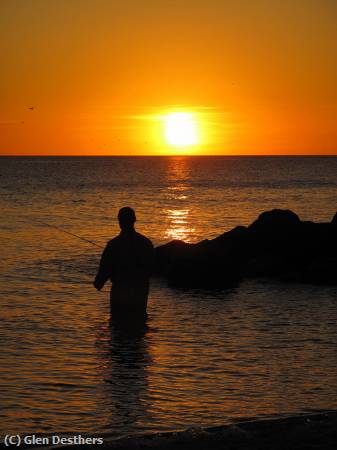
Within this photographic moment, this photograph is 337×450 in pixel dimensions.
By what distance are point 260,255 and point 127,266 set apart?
35.8ft

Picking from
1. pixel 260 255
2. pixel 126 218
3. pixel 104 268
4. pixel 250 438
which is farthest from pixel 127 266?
pixel 260 255

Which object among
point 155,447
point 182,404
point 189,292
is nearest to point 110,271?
point 182,404

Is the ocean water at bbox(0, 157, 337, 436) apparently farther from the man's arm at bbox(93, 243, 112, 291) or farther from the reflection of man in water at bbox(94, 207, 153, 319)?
the man's arm at bbox(93, 243, 112, 291)

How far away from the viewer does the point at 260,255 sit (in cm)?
2088

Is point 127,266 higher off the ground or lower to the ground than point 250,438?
higher

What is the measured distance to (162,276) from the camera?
753 inches

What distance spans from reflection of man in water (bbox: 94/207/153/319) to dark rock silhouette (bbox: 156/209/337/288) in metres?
7.06

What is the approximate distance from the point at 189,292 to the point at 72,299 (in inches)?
99.4

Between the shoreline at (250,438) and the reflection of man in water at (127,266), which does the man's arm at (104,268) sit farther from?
the shoreline at (250,438)

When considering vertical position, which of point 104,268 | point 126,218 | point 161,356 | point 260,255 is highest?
point 126,218

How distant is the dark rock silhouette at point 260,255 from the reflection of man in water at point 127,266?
7.06 m

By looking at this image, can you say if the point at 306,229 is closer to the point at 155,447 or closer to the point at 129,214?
the point at 129,214

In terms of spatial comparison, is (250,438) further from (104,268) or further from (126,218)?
(104,268)

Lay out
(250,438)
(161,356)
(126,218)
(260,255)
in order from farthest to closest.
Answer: (260,255)
(161,356)
(126,218)
(250,438)
